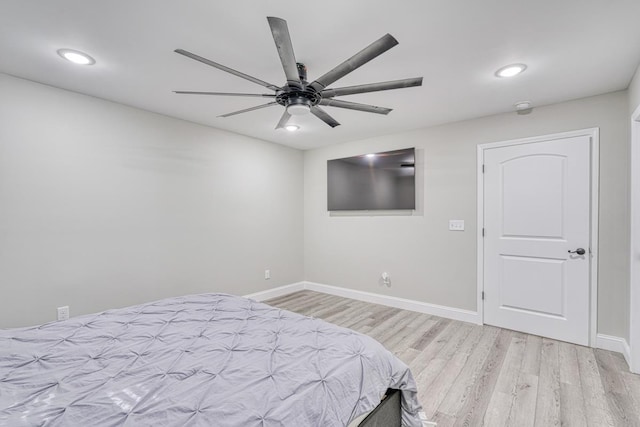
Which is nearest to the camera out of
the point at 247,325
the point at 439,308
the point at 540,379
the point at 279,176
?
the point at 247,325

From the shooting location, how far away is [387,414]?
1.46 meters

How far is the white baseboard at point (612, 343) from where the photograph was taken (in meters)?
2.69

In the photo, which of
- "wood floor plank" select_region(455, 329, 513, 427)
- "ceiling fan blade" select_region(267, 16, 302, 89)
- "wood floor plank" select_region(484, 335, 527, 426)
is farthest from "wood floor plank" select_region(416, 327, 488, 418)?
"ceiling fan blade" select_region(267, 16, 302, 89)

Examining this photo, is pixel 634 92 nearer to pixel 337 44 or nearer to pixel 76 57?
pixel 337 44

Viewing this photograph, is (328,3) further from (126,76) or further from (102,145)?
(102,145)

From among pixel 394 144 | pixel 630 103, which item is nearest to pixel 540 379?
pixel 630 103

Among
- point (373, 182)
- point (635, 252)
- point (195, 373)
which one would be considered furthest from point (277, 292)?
point (635, 252)

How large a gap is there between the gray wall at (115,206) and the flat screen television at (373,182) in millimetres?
1150

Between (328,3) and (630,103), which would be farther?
(630,103)

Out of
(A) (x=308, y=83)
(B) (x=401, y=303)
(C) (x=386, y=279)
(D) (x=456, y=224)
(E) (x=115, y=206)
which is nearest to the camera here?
(A) (x=308, y=83)

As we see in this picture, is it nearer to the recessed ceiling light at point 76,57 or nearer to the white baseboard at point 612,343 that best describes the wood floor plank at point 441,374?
the white baseboard at point 612,343

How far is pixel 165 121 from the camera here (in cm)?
343

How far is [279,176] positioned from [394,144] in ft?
6.09

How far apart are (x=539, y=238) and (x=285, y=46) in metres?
3.23
